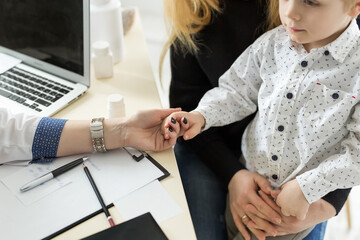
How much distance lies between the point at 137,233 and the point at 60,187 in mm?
214

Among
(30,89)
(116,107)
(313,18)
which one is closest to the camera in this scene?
(313,18)

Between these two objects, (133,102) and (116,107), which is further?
(133,102)

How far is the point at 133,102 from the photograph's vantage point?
3.63ft

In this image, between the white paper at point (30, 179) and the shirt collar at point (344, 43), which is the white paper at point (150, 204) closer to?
the white paper at point (30, 179)

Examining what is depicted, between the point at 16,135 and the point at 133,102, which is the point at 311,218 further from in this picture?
the point at 16,135

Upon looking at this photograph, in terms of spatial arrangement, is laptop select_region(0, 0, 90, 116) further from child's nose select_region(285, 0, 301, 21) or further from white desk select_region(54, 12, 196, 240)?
child's nose select_region(285, 0, 301, 21)

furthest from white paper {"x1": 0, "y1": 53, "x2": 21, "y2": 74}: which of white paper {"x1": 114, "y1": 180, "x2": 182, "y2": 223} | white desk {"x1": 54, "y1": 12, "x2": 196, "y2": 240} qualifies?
white paper {"x1": 114, "y1": 180, "x2": 182, "y2": 223}

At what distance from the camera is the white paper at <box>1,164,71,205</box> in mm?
811

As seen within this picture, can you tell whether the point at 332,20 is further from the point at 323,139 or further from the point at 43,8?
the point at 43,8

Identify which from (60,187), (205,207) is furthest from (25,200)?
(205,207)

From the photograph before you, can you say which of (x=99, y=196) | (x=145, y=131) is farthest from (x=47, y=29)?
(x=99, y=196)

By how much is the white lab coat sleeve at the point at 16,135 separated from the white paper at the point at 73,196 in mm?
32

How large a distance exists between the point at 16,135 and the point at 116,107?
0.81ft

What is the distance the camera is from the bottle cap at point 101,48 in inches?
45.8
